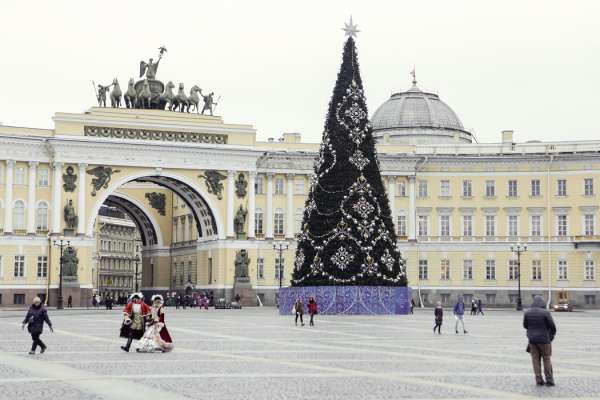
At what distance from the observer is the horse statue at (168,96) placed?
87.7 meters

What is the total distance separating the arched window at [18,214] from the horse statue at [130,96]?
38.1 feet

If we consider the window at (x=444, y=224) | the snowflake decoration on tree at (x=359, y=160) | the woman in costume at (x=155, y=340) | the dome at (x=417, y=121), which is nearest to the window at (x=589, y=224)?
the window at (x=444, y=224)

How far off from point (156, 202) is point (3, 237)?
66.8ft

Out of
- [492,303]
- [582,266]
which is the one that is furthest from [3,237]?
[582,266]

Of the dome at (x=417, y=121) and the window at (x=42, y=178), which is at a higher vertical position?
the dome at (x=417, y=121)

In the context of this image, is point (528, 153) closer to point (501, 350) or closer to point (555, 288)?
point (555, 288)

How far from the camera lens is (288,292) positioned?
60.9 m

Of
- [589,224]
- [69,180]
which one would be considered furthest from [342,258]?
[589,224]

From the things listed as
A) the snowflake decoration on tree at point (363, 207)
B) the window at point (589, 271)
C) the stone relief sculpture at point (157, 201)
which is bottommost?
the window at point (589, 271)

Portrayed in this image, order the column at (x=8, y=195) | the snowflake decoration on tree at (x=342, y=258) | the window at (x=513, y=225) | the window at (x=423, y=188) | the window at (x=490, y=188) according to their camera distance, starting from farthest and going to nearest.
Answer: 1. the window at (x=423, y=188)
2. the window at (x=490, y=188)
3. the window at (x=513, y=225)
4. the column at (x=8, y=195)
5. the snowflake decoration on tree at (x=342, y=258)

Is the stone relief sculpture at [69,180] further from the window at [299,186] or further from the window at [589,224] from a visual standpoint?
the window at [589,224]

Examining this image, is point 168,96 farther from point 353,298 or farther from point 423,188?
point 353,298

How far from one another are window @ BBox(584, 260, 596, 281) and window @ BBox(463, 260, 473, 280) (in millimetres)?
9212

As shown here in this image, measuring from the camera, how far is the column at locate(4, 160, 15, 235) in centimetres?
8150
